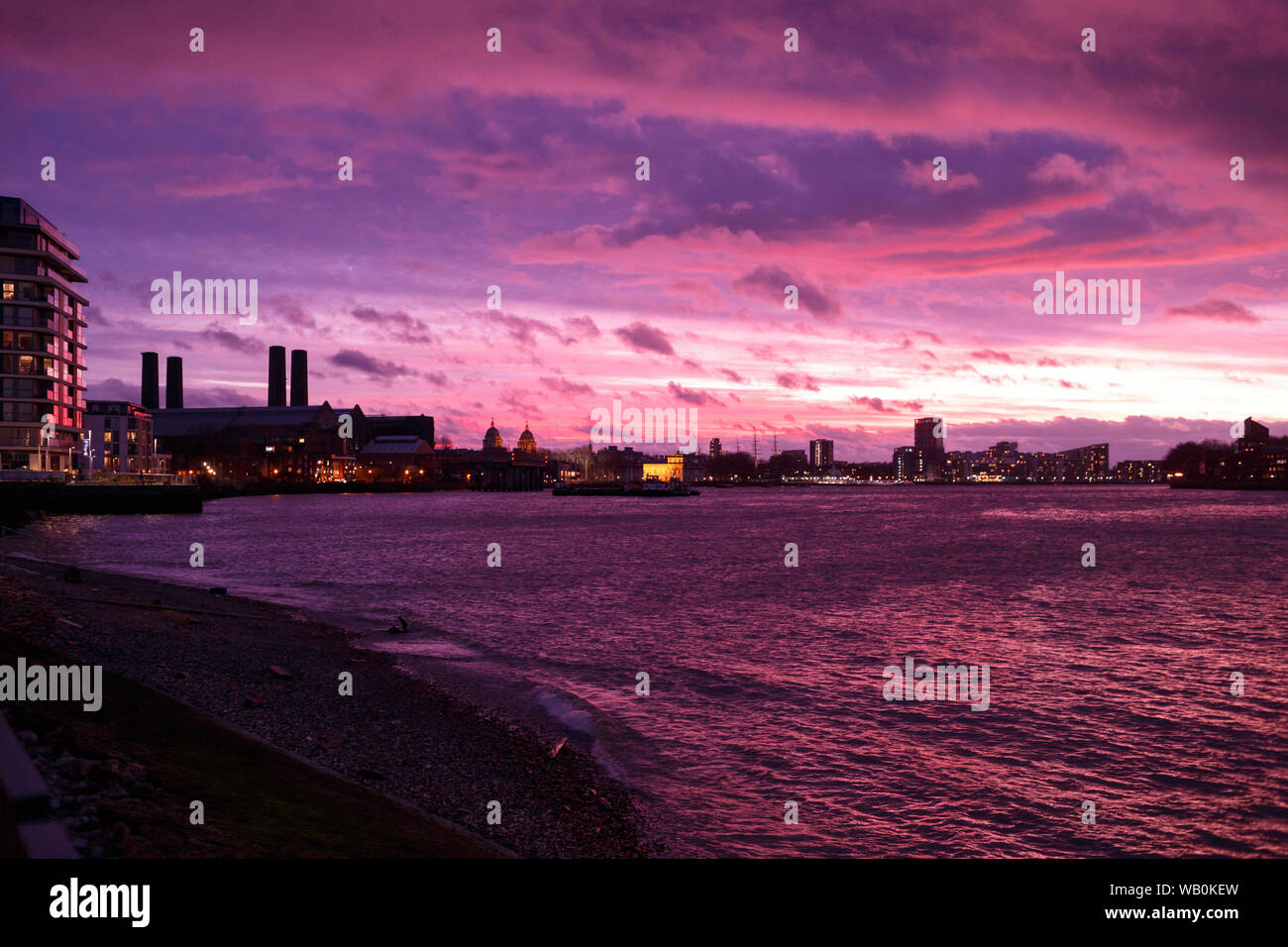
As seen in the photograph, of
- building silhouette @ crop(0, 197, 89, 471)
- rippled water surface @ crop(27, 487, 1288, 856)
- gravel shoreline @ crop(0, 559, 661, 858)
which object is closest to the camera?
gravel shoreline @ crop(0, 559, 661, 858)

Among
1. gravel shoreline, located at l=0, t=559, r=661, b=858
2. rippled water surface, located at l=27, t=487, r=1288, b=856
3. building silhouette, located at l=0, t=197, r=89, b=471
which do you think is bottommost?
rippled water surface, located at l=27, t=487, r=1288, b=856

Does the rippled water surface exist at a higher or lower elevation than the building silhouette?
lower

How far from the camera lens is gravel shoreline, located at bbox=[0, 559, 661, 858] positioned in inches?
523

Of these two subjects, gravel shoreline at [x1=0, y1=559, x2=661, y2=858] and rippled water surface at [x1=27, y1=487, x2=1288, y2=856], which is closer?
gravel shoreline at [x1=0, y1=559, x2=661, y2=858]

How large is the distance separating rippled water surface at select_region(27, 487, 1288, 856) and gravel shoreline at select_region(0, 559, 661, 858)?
169 cm

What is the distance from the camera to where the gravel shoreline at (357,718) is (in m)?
13.3

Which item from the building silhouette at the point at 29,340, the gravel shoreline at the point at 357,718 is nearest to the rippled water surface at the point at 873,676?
the gravel shoreline at the point at 357,718

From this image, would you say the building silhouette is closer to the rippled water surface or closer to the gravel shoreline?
the rippled water surface

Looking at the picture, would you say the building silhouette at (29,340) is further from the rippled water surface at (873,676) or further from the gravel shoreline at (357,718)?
the gravel shoreline at (357,718)

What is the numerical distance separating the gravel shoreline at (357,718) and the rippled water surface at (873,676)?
5.54 feet

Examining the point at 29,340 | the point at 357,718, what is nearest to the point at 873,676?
the point at 357,718

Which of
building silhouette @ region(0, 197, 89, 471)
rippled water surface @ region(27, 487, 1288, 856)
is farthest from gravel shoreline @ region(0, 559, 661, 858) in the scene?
building silhouette @ region(0, 197, 89, 471)
